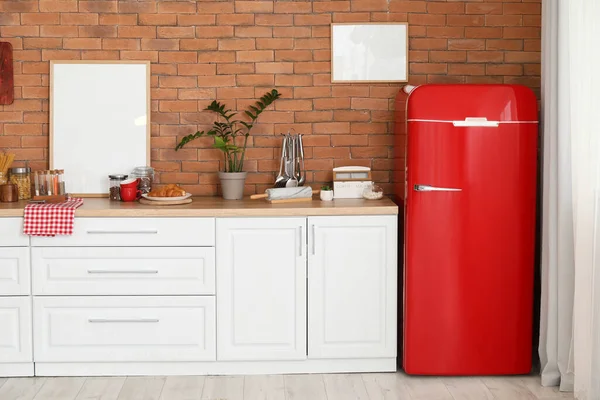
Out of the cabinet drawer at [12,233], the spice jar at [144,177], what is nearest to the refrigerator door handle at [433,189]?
the spice jar at [144,177]

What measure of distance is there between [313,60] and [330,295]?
133cm

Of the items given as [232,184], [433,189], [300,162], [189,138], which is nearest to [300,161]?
[300,162]

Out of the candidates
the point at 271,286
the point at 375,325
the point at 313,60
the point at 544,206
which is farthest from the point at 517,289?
the point at 313,60

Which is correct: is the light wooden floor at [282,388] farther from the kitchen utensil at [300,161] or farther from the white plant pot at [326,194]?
the kitchen utensil at [300,161]

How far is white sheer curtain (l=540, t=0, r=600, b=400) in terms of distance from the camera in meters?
3.38

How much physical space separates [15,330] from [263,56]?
194 centimetres

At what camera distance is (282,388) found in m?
3.77

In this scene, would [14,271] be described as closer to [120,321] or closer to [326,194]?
[120,321]

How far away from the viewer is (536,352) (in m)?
4.30

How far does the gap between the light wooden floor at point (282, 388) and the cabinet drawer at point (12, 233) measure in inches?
26.9

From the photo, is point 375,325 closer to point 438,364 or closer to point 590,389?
point 438,364

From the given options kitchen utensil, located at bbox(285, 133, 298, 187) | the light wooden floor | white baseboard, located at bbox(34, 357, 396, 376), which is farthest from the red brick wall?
the light wooden floor

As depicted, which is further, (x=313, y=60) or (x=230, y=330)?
(x=313, y=60)

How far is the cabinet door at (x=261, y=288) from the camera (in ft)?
12.7
